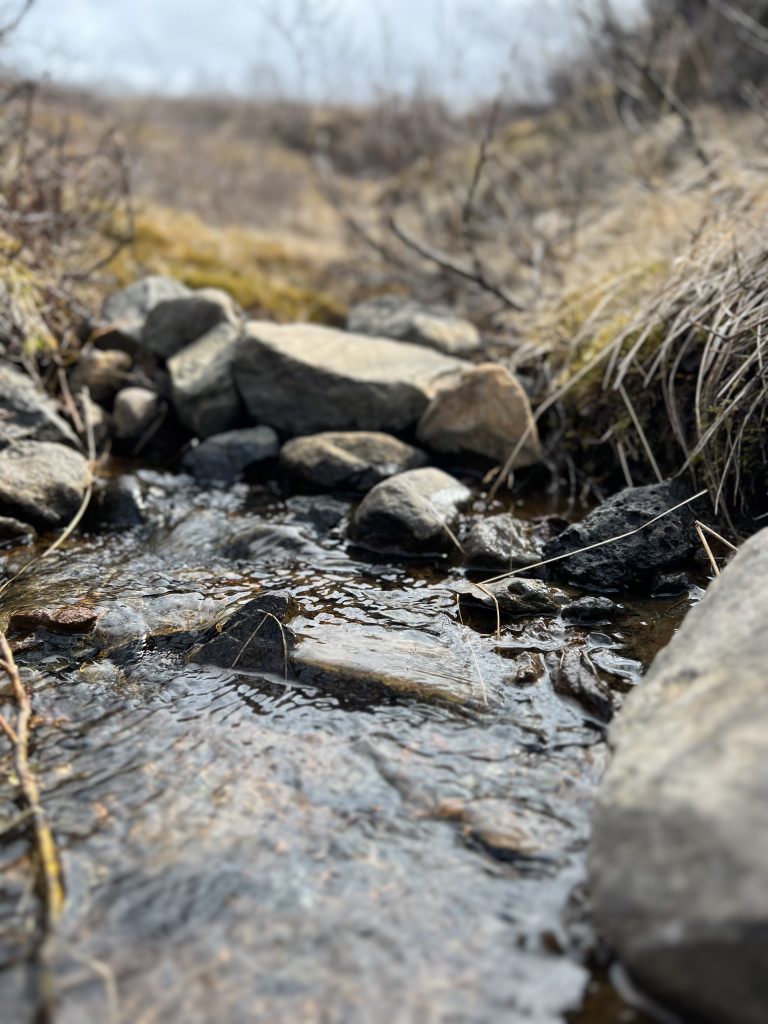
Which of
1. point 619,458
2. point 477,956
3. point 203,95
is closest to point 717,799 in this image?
point 477,956

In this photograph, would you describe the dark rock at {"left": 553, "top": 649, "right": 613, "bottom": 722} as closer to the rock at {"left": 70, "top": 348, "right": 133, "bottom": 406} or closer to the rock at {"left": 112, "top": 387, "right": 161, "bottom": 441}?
the rock at {"left": 112, "top": 387, "right": 161, "bottom": 441}

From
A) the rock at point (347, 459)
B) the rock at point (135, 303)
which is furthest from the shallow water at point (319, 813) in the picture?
the rock at point (135, 303)

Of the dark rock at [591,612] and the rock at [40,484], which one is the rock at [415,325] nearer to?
the rock at [40,484]

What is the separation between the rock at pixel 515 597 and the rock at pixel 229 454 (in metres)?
1.80

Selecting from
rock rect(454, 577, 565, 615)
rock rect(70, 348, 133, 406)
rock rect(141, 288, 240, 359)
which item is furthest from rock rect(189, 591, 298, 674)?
rock rect(141, 288, 240, 359)

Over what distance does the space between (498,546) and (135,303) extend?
3.57 meters

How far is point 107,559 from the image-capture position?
301 cm

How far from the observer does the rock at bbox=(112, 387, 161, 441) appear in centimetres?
431

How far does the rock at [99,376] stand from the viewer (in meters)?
4.54

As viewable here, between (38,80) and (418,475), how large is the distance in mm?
4035


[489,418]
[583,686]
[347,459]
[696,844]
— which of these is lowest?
[583,686]

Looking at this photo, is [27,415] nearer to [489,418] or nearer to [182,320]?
[182,320]

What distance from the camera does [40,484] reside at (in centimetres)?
331

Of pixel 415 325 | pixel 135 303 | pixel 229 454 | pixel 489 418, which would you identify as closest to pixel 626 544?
pixel 489 418
